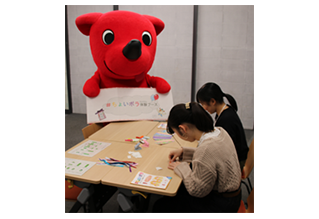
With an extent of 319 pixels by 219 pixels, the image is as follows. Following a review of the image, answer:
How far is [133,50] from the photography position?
93.4 inches

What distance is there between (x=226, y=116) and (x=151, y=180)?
91 centimetres

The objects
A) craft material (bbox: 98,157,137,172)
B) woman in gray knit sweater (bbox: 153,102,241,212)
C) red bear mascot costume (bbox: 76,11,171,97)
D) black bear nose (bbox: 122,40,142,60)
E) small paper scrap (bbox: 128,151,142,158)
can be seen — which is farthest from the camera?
red bear mascot costume (bbox: 76,11,171,97)

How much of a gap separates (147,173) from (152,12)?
12.2 ft

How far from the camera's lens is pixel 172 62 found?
4609 millimetres

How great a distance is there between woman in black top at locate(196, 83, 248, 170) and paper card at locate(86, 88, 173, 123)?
0.85m

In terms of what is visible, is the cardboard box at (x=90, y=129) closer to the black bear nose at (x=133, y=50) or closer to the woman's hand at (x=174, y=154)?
the black bear nose at (x=133, y=50)

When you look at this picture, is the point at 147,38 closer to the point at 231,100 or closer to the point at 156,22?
the point at 156,22

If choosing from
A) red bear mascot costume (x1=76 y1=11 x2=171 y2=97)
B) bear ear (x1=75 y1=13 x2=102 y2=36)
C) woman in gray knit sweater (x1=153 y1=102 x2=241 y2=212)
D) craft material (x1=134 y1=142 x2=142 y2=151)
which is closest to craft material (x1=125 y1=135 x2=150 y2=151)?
craft material (x1=134 y1=142 x2=142 y2=151)

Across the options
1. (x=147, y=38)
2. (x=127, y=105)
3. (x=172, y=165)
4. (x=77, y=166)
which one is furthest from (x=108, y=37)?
(x=172, y=165)

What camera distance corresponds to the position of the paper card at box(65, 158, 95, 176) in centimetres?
157

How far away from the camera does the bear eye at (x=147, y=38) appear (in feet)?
8.64

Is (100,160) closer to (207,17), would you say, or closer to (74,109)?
(207,17)

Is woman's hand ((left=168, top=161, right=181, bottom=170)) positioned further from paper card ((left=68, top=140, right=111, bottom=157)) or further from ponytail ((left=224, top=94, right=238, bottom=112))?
ponytail ((left=224, top=94, right=238, bottom=112))

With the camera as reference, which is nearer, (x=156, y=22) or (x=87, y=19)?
(x=87, y=19)
